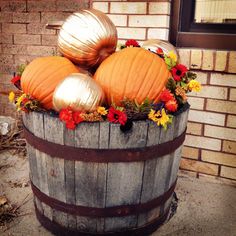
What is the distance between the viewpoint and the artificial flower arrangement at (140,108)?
1.73 m

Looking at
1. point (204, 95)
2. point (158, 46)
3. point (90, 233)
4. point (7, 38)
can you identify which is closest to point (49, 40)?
point (7, 38)

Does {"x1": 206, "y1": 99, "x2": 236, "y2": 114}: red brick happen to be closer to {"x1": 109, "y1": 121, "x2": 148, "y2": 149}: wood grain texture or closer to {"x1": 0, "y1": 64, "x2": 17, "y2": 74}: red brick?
{"x1": 109, "y1": 121, "x2": 148, "y2": 149}: wood grain texture

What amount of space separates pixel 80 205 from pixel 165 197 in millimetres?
578

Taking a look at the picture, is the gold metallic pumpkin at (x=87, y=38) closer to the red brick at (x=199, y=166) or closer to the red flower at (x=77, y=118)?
the red flower at (x=77, y=118)

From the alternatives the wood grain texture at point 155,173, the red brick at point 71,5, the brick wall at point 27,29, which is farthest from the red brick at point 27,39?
the wood grain texture at point 155,173

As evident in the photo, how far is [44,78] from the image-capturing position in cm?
199

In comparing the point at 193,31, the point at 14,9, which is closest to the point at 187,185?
the point at 193,31

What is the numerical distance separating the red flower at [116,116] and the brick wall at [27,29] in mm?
1921

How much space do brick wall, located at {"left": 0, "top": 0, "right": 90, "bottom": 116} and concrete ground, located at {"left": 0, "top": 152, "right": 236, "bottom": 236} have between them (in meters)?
1.29

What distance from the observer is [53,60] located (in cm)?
207

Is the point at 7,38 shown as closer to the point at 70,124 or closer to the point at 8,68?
the point at 8,68

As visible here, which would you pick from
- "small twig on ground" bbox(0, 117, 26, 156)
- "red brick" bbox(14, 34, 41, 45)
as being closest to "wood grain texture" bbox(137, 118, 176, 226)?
"small twig on ground" bbox(0, 117, 26, 156)

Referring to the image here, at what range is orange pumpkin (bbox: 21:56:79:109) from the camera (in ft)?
6.48

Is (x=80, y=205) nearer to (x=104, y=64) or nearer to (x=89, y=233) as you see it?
(x=89, y=233)
